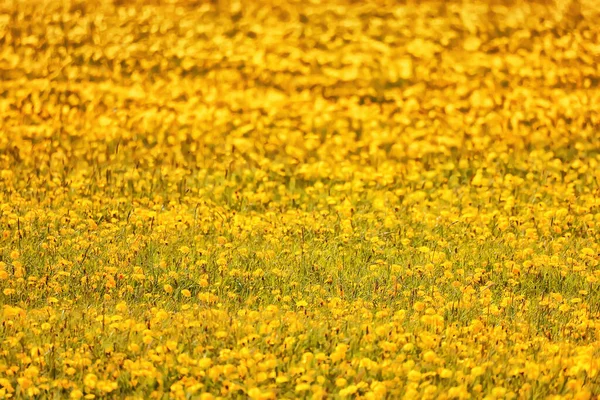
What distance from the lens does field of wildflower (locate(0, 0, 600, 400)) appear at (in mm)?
5594

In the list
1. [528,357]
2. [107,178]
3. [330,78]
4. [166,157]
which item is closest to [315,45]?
[330,78]

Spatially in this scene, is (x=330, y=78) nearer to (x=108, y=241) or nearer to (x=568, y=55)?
(x=568, y=55)

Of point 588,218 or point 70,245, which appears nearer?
point 70,245

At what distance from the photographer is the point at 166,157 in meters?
10.2

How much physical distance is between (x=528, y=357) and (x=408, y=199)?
3.50 m

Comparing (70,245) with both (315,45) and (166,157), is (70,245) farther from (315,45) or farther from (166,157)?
(315,45)

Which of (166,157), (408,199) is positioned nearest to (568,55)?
(408,199)

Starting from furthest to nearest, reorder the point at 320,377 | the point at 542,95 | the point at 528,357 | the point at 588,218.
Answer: the point at 542,95 → the point at 588,218 → the point at 528,357 → the point at 320,377

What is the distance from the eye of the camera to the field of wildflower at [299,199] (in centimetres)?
559

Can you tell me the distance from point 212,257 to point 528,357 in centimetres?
249

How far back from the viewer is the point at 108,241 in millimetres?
7555

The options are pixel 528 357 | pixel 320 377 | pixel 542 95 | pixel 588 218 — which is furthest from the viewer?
pixel 542 95

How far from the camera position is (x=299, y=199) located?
9.24m

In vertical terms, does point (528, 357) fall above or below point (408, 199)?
above
